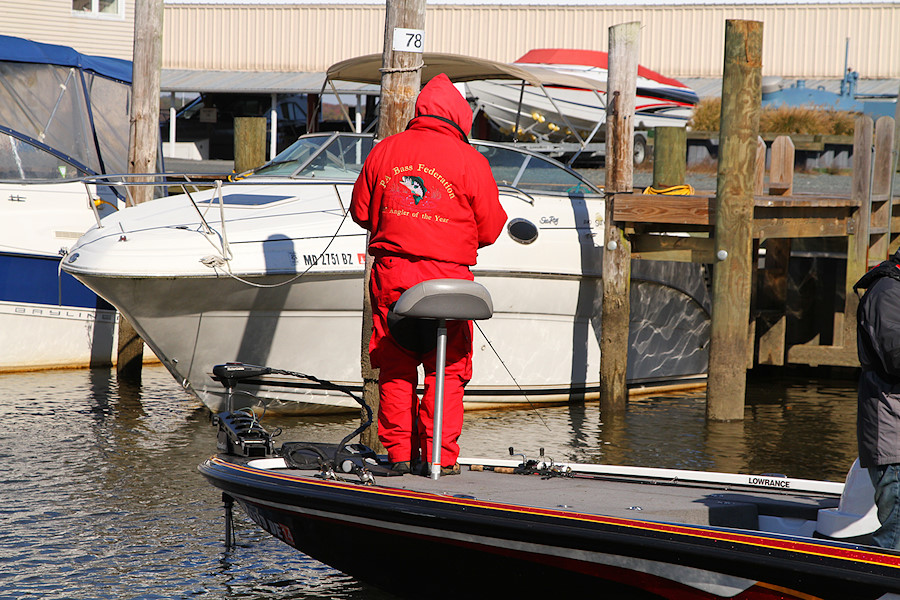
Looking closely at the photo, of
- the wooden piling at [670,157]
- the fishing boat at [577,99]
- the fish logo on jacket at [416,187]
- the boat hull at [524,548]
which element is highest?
the fishing boat at [577,99]

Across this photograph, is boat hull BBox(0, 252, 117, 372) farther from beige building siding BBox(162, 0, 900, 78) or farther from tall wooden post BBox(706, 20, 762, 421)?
beige building siding BBox(162, 0, 900, 78)

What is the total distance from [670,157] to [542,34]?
21.6 metres

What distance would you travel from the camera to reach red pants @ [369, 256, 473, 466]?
182 inches

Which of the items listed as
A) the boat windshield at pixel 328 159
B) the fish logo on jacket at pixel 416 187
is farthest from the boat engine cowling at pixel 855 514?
the boat windshield at pixel 328 159

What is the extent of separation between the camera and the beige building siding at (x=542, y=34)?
1182 inches

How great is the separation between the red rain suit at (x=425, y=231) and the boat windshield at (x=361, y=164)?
4189 mm

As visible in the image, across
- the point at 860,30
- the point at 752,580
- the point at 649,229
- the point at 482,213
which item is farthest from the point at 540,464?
the point at 860,30

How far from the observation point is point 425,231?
15.1 feet

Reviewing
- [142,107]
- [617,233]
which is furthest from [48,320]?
[617,233]

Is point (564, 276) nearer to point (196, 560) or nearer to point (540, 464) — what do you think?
point (540, 464)

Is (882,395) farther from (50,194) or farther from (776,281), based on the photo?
(50,194)

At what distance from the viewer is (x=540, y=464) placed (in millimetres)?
5090

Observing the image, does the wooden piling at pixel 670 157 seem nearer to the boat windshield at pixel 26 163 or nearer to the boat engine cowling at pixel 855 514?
the boat windshield at pixel 26 163

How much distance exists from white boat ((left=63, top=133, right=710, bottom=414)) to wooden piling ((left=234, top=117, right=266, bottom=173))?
283 cm
